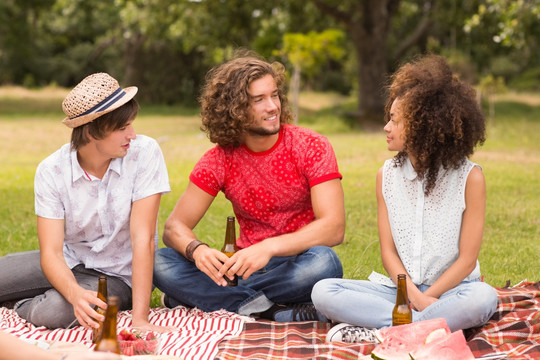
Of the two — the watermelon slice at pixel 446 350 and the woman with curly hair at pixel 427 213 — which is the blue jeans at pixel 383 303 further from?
the watermelon slice at pixel 446 350

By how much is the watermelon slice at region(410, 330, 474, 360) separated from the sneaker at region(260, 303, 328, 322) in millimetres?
1079

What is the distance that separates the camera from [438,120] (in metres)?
4.36

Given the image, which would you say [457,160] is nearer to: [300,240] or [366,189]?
[300,240]

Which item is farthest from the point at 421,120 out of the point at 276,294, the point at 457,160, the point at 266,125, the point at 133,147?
the point at 133,147

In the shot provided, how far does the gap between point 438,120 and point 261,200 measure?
1277 mm

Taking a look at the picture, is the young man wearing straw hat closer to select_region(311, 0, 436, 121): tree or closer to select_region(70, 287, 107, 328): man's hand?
select_region(70, 287, 107, 328): man's hand

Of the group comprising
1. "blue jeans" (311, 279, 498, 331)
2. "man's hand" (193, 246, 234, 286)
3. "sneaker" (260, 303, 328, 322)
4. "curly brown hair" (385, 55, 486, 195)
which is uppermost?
"curly brown hair" (385, 55, 486, 195)

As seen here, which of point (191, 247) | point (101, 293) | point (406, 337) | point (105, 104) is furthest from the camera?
point (191, 247)

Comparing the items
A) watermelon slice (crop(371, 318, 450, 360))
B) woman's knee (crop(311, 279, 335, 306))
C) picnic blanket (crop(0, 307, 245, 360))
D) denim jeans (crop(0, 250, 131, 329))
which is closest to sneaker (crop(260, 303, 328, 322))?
picnic blanket (crop(0, 307, 245, 360))

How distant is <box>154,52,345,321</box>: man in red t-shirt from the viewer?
478cm

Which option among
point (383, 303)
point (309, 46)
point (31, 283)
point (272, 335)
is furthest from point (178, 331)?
point (309, 46)

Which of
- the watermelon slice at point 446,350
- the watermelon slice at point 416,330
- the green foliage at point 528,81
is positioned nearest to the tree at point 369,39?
the green foliage at point 528,81

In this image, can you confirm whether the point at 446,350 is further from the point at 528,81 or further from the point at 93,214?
the point at 528,81

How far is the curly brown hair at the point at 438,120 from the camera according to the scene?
4.38 metres
